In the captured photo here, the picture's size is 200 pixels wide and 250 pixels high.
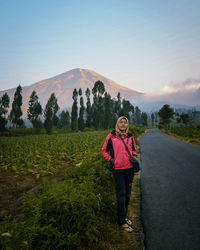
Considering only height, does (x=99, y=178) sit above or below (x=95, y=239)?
above

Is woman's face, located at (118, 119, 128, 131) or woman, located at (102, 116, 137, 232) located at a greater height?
woman's face, located at (118, 119, 128, 131)

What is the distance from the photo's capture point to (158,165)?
8305 mm

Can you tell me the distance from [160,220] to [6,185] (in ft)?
20.8

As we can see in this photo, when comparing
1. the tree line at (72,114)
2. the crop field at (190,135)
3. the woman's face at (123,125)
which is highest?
the tree line at (72,114)

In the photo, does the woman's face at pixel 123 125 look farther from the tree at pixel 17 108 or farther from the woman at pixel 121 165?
the tree at pixel 17 108

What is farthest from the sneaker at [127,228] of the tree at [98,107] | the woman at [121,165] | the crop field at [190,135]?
the tree at [98,107]

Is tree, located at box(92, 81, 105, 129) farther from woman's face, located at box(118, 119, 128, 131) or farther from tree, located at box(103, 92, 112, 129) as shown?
woman's face, located at box(118, 119, 128, 131)

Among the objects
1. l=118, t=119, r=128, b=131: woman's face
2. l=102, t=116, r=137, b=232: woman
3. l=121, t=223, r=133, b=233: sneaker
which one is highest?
l=118, t=119, r=128, b=131: woman's face

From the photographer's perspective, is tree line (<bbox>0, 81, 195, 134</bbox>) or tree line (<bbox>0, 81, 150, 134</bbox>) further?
tree line (<bbox>0, 81, 195, 134</bbox>)

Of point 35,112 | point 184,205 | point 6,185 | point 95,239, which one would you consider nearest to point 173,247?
point 95,239

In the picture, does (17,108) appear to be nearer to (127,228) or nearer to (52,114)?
(52,114)

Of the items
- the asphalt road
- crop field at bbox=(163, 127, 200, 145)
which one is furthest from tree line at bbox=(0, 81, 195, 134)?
the asphalt road

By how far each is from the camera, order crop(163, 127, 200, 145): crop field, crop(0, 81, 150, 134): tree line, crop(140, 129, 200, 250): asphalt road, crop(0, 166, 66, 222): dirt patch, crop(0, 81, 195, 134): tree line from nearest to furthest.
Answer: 1. crop(140, 129, 200, 250): asphalt road
2. crop(0, 166, 66, 222): dirt patch
3. crop(163, 127, 200, 145): crop field
4. crop(0, 81, 150, 134): tree line
5. crop(0, 81, 195, 134): tree line

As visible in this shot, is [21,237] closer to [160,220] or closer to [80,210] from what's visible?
[80,210]
